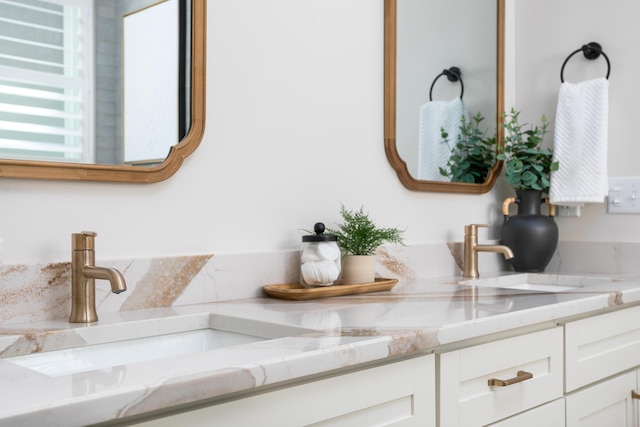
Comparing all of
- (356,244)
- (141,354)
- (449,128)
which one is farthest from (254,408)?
(449,128)

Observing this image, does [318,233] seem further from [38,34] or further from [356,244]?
[38,34]

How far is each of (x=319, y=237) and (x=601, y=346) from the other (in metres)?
0.71

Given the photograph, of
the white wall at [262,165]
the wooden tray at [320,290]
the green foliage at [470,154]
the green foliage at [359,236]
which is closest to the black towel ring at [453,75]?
the green foliage at [470,154]

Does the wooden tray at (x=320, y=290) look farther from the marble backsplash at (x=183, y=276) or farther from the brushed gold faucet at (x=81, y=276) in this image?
the brushed gold faucet at (x=81, y=276)

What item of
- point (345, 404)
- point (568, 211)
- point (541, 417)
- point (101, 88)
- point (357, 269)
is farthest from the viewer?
point (568, 211)

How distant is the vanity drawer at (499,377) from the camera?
1.17 metres

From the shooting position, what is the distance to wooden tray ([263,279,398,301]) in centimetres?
147

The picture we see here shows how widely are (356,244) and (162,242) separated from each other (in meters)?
0.49

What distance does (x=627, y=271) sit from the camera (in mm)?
2127

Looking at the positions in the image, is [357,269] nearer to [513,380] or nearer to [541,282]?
[513,380]

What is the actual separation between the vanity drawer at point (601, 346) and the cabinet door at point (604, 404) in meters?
0.02

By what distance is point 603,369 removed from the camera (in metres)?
1.58

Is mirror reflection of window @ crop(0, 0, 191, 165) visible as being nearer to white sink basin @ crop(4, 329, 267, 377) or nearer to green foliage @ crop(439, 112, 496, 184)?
white sink basin @ crop(4, 329, 267, 377)

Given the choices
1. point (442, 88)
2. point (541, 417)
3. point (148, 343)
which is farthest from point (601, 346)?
point (148, 343)
